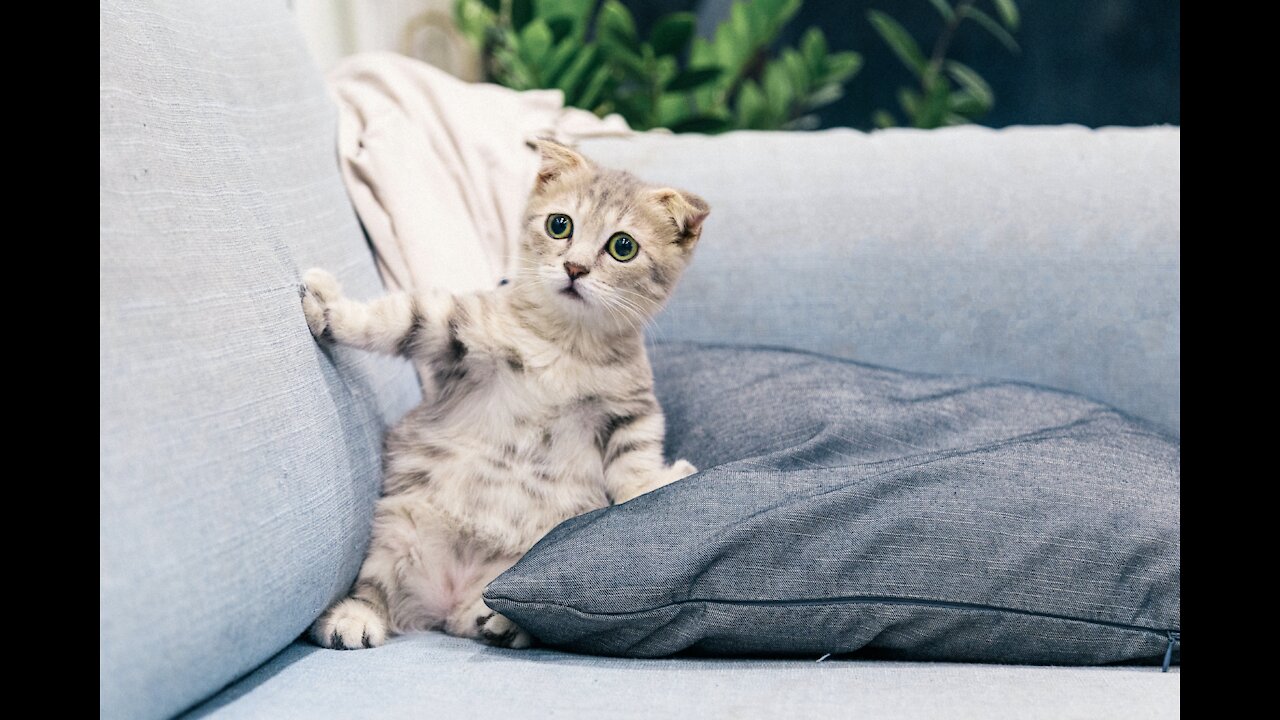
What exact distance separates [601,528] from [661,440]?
0.24m

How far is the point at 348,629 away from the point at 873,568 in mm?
525

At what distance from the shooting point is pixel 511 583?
894 mm

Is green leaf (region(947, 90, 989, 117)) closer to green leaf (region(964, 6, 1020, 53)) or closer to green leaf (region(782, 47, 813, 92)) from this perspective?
green leaf (region(964, 6, 1020, 53))

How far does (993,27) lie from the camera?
113 inches

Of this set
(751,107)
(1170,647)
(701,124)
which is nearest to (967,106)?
(751,107)

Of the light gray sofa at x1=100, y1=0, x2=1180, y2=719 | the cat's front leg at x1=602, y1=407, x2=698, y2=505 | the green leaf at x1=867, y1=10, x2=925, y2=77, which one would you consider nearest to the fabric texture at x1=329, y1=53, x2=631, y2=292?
the light gray sofa at x1=100, y1=0, x2=1180, y2=719

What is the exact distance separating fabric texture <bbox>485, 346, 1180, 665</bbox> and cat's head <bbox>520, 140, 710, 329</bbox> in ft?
0.92

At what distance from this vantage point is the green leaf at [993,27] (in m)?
2.83

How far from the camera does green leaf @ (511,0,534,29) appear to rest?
7.25 feet

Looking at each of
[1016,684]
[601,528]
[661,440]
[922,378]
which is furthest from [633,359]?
[1016,684]

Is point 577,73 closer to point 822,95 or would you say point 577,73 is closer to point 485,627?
point 822,95

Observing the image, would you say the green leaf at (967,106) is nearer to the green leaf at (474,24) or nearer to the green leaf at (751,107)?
A: the green leaf at (751,107)

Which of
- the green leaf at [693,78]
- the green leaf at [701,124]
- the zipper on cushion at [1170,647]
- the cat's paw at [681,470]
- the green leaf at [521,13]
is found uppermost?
the green leaf at [521,13]

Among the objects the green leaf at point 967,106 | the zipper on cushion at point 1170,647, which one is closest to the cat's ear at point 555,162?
the zipper on cushion at point 1170,647
